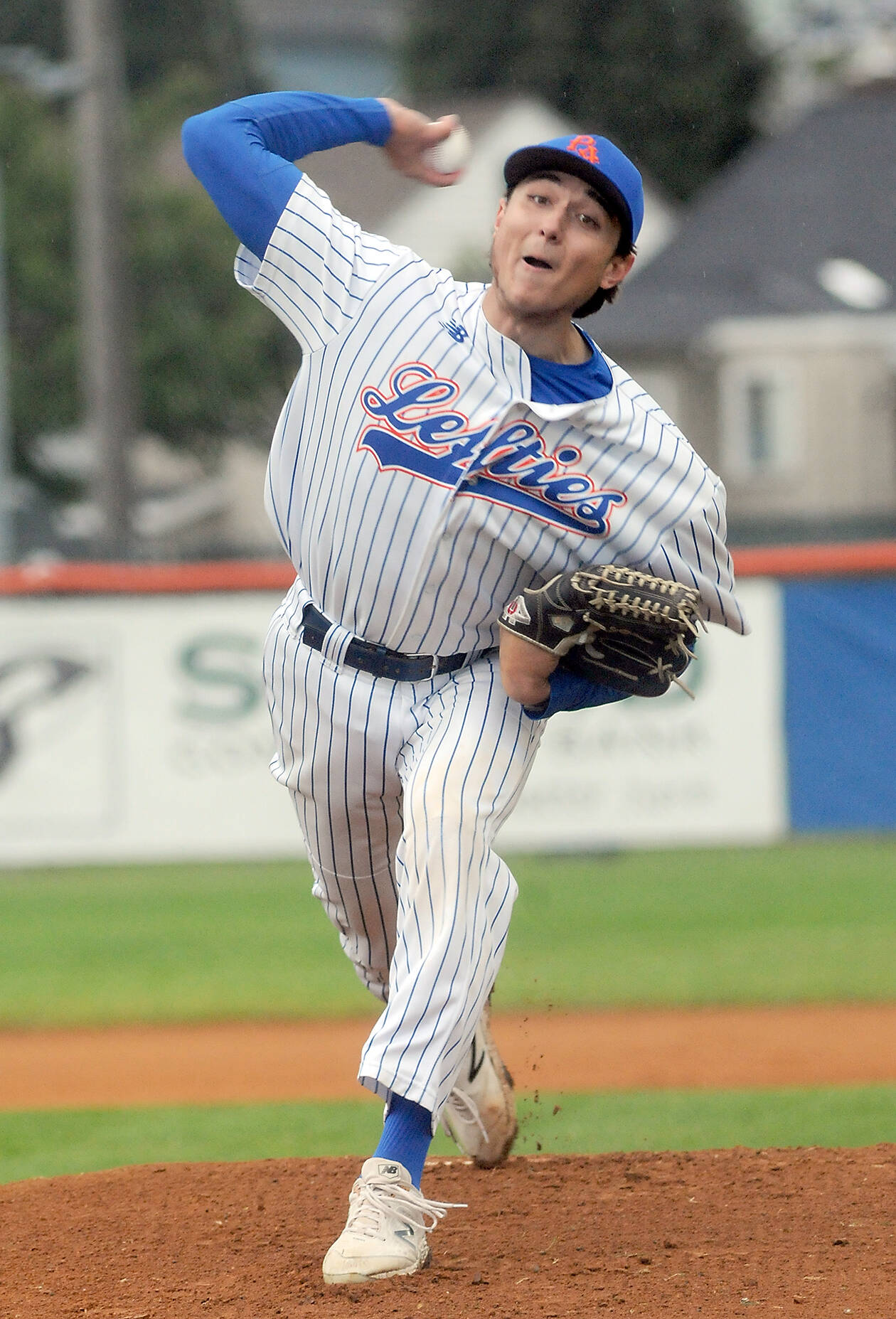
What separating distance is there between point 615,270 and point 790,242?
25192 mm

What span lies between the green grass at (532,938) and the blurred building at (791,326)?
53.6 ft

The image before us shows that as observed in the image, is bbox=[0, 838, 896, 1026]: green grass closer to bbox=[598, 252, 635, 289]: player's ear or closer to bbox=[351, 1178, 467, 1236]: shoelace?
bbox=[351, 1178, 467, 1236]: shoelace

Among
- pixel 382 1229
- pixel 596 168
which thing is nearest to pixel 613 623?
pixel 596 168

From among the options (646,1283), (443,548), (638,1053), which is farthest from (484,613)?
(638,1053)

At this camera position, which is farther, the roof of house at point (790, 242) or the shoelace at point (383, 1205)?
the roof of house at point (790, 242)

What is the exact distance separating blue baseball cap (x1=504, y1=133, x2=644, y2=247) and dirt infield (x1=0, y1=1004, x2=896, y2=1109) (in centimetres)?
266

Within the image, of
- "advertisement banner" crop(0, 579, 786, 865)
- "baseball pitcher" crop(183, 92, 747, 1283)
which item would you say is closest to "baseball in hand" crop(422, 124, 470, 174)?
"baseball pitcher" crop(183, 92, 747, 1283)

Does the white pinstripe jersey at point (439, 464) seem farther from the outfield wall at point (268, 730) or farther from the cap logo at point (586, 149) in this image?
the outfield wall at point (268, 730)

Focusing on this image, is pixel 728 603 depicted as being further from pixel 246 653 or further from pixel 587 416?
pixel 246 653

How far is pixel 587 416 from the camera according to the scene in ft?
8.70

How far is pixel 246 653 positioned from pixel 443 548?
4.86 meters

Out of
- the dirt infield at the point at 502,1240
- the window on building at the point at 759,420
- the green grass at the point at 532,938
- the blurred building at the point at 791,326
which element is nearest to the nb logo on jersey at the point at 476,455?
the dirt infield at the point at 502,1240

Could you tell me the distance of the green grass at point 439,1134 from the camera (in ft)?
14.0

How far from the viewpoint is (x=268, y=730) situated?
732 cm
